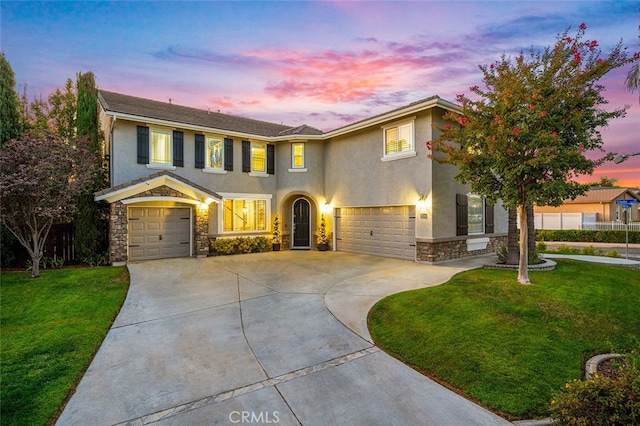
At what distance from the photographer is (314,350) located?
4.90 m

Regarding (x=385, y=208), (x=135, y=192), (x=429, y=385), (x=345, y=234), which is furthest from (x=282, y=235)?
(x=429, y=385)

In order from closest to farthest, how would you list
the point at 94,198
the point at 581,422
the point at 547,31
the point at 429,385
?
the point at 581,422 < the point at 429,385 < the point at 547,31 < the point at 94,198

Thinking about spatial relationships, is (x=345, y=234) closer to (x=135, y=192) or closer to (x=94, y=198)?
(x=135, y=192)

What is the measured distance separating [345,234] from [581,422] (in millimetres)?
12424

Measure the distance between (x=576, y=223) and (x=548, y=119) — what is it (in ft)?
72.5

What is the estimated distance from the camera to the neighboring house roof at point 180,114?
12531mm

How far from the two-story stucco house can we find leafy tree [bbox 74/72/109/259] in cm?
56

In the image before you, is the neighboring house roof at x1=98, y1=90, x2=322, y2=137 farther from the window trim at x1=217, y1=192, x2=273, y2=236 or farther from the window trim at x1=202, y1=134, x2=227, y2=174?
the window trim at x1=217, y1=192, x2=273, y2=236

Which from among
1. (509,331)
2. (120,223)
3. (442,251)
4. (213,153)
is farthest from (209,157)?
(509,331)

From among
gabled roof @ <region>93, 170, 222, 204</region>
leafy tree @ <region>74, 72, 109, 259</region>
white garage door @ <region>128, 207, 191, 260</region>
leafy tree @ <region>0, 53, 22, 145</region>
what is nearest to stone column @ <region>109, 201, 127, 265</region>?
gabled roof @ <region>93, 170, 222, 204</region>

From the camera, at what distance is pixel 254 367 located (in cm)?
442

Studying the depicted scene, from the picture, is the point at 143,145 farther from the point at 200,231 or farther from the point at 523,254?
the point at 523,254

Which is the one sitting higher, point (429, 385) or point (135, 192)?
point (135, 192)

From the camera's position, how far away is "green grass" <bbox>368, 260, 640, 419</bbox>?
3.95 meters
